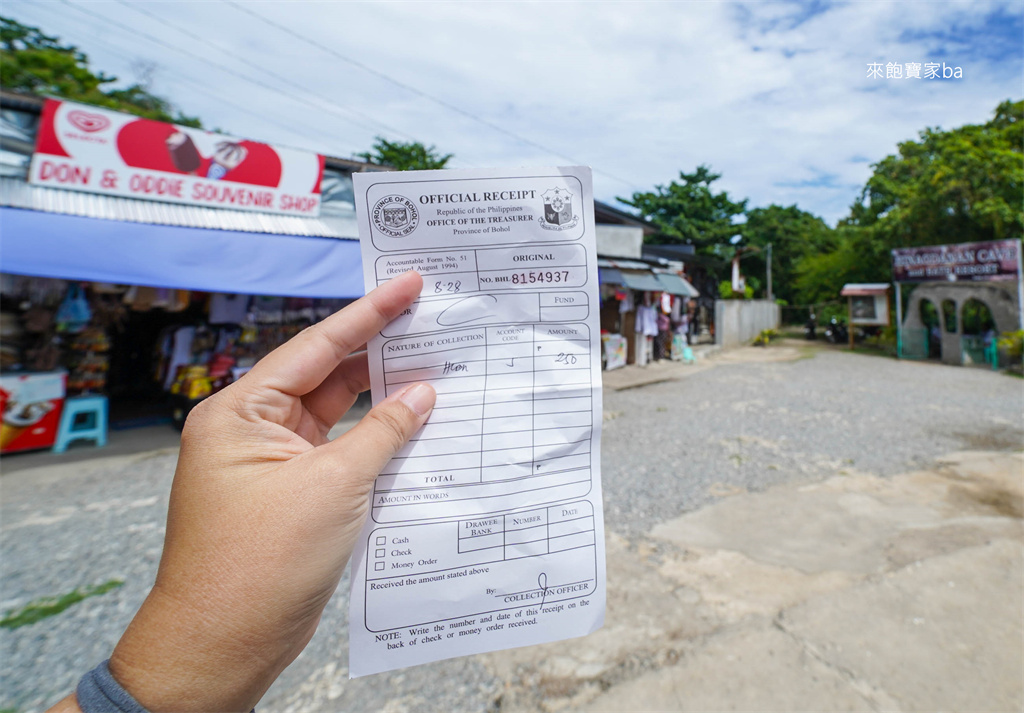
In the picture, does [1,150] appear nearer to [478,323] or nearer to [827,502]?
[478,323]

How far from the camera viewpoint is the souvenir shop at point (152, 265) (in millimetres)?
4750

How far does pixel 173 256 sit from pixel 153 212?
1032 millimetres

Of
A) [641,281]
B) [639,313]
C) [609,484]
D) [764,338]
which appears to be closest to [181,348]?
[609,484]

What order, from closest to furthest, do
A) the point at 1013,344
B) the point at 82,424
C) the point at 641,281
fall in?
the point at 82,424 < the point at 641,281 < the point at 1013,344

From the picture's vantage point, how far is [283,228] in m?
6.50

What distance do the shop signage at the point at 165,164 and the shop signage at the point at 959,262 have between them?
13929 millimetres

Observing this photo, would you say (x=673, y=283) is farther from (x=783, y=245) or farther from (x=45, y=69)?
(x=783, y=245)

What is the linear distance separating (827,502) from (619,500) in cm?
160

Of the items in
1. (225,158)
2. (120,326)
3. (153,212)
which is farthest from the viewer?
(120,326)

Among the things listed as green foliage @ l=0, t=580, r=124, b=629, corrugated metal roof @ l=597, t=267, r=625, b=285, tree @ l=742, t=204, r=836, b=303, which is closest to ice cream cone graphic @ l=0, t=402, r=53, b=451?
green foliage @ l=0, t=580, r=124, b=629

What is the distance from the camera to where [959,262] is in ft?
40.2

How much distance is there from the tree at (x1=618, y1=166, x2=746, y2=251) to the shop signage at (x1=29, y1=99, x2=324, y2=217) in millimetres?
18989

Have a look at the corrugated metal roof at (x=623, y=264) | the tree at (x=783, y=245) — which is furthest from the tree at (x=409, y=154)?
the tree at (x=783, y=245)

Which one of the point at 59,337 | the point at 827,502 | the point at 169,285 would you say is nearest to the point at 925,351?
the point at 827,502
